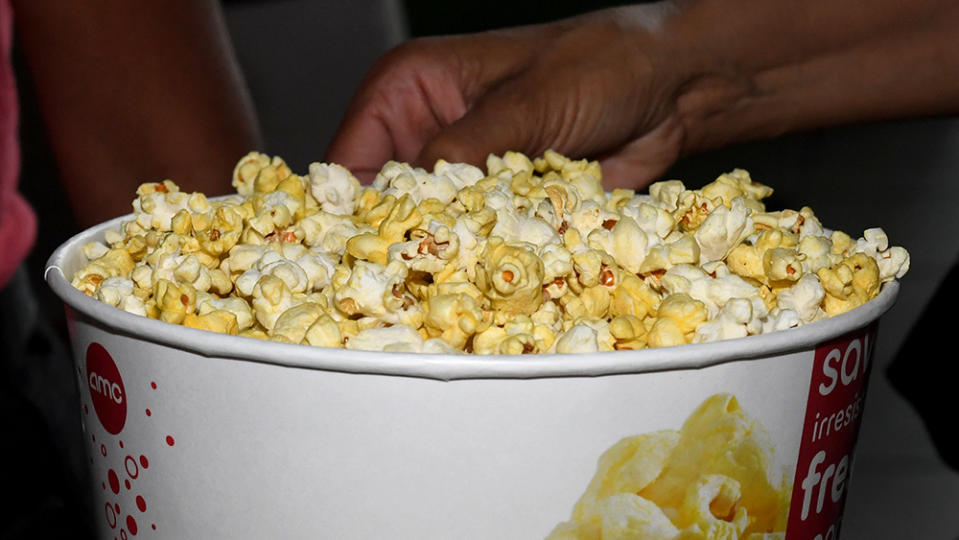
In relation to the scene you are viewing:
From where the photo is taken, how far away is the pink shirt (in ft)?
0.89

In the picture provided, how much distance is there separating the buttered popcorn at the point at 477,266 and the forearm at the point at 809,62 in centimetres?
47

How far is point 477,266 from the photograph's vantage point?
0.52 meters

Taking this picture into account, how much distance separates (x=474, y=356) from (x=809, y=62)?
822 millimetres

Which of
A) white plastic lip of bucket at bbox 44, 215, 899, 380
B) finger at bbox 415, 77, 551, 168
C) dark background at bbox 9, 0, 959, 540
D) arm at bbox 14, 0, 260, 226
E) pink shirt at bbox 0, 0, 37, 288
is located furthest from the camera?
dark background at bbox 9, 0, 959, 540

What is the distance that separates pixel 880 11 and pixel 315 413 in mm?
877

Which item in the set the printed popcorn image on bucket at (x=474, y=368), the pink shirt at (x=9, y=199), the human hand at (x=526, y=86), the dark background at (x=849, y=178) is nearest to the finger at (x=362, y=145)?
the human hand at (x=526, y=86)

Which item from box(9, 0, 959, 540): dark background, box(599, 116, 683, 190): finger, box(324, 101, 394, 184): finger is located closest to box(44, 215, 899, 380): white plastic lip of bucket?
box(324, 101, 394, 184): finger

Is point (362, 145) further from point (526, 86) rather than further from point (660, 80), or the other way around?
point (660, 80)

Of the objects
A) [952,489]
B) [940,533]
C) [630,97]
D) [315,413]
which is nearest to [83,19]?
[630,97]

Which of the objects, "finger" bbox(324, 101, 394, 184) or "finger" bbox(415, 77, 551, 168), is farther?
"finger" bbox(324, 101, 394, 184)

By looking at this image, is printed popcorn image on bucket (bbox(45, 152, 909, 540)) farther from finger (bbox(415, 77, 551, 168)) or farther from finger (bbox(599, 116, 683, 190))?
finger (bbox(599, 116, 683, 190))

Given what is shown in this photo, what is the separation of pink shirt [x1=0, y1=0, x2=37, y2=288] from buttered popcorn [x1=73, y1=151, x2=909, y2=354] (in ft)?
0.65

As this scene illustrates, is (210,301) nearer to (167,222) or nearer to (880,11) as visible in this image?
(167,222)

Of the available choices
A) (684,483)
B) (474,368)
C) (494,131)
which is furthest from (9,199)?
(494,131)
